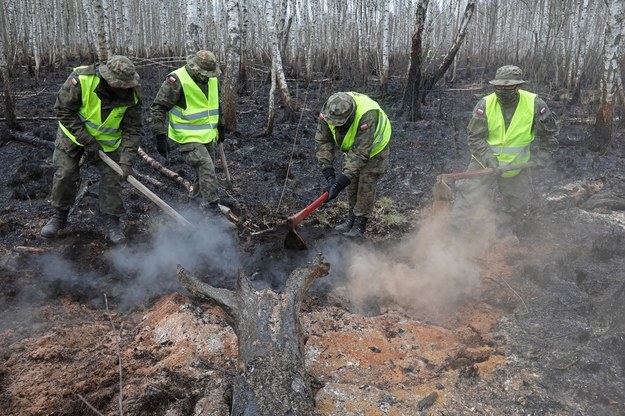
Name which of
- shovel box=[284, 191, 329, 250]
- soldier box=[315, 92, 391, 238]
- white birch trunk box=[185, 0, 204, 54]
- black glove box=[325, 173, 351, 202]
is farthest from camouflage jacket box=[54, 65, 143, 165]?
white birch trunk box=[185, 0, 204, 54]

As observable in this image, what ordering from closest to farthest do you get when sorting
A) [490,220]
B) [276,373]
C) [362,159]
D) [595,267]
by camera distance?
1. [276,373]
2. [595,267]
3. [362,159]
4. [490,220]

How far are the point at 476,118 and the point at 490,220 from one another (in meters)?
1.28

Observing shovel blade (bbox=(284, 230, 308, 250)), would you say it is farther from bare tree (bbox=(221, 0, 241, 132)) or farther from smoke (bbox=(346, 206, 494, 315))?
bare tree (bbox=(221, 0, 241, 132))

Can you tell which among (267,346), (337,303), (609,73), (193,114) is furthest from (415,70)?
(267,346)

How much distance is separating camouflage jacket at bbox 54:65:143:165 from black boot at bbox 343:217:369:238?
7.89ft

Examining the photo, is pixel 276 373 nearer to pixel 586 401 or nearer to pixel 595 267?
pixel 586 401

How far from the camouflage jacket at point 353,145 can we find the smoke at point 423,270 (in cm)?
89

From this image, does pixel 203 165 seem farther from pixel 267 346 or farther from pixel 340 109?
pixel 267 346

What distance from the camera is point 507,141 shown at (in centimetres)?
466

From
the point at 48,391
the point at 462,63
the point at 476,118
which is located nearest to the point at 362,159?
the point at 476,118

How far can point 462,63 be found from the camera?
22.2m

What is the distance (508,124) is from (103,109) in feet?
13.1

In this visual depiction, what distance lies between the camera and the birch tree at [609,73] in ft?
23.4

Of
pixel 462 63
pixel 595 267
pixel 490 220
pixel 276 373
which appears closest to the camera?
pixel 276 373
